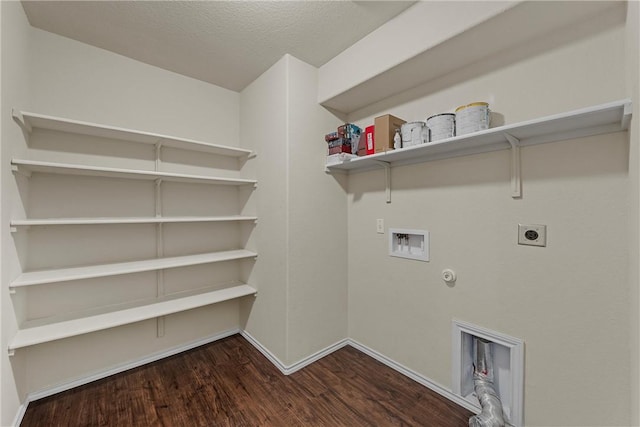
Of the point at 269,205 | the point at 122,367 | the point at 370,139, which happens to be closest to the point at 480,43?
the point at 370,139

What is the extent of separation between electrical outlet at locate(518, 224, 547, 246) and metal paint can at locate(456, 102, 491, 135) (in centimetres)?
61

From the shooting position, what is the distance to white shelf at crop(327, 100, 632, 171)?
3.58ft

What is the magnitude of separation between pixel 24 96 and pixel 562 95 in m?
3.15

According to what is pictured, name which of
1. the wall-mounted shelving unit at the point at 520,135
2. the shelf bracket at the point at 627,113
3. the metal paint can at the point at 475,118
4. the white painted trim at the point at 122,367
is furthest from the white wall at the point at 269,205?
the shelf bracket at the point at 627,113

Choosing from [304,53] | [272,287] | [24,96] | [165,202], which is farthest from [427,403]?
[24,96]

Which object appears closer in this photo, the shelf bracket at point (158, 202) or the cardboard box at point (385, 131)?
the cardboard box at point (385, 131)

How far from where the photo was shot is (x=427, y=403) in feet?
5.51

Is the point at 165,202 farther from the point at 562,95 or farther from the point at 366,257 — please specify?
the point at 562,95

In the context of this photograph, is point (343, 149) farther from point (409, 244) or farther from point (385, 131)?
point (409, 244)

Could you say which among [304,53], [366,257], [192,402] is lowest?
[192,402]

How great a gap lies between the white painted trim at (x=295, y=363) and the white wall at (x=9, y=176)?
4.91 feet

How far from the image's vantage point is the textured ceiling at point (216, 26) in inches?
62.4

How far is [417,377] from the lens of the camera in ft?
6.21

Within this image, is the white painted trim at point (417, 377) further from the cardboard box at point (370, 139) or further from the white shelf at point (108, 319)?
the cardboard box at point (370, 139)
